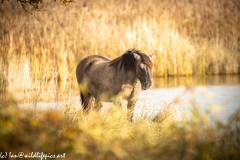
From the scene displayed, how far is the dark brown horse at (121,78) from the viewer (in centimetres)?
609

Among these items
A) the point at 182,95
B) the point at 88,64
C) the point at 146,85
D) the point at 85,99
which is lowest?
the point at 182,95

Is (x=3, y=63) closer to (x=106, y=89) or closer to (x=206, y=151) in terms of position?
(x=106, y=89)

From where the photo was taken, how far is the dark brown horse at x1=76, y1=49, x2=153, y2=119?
240 inches

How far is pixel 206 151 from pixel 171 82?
8.51 metres

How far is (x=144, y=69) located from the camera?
604 cm

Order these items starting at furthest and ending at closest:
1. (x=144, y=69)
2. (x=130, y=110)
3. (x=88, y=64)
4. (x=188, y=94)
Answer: (x=188, y=94)
(x=88, y=64)
(x=130, y=110)
(x=144, y=69)

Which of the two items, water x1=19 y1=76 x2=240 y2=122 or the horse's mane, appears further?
water x1=19 y1=76 x2=240 y2=122

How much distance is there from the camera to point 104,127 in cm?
542

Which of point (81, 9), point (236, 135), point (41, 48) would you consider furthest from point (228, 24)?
point (236, 135)

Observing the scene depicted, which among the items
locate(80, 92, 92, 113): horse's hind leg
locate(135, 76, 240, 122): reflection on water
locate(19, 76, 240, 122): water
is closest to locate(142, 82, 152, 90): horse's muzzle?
locate(19, 76, 240, 122): water

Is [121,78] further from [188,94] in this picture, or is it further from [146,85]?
[188,94]

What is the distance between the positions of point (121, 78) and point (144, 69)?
513 millimetres

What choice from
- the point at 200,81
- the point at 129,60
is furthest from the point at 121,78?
the point at 200,81

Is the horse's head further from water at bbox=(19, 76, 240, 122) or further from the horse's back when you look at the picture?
the horse's back
